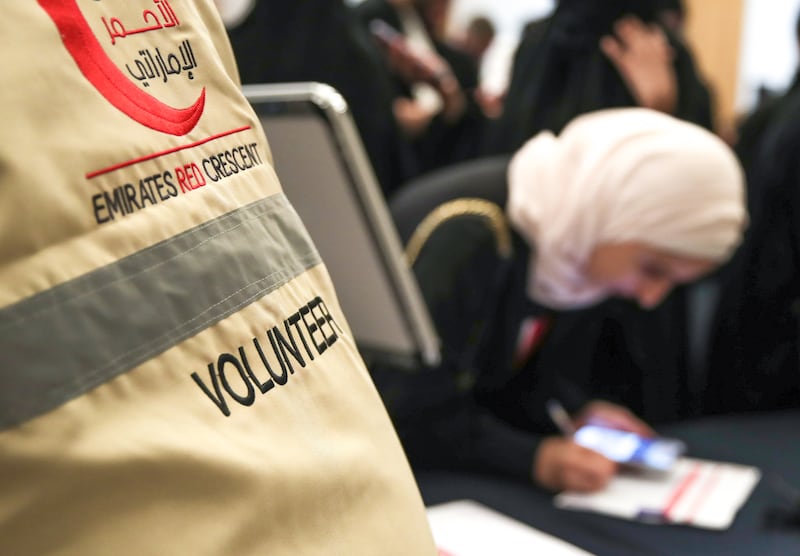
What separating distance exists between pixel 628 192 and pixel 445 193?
0.79 feet

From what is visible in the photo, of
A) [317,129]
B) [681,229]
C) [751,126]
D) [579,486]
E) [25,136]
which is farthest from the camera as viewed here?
[751,126]

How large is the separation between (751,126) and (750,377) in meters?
0.57

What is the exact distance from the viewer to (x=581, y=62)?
1589mm

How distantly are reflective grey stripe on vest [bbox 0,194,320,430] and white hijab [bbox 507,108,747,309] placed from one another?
0.77m

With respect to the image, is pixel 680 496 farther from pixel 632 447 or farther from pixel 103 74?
pixel 103 74

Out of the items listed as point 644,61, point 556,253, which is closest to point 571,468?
point 556,253

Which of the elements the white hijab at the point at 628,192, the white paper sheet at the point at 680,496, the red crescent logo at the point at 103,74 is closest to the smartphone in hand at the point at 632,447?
the white paper sheet at the point at 680,496

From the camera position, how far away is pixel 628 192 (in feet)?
3.55

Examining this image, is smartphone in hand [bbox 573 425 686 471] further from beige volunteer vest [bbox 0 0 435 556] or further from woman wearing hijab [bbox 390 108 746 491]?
beige volunteer vest [bbox 0 0 435 556]

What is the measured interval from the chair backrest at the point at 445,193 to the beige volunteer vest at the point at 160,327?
2.19ft

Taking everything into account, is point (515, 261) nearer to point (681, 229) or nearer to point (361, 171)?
point (681, 229)

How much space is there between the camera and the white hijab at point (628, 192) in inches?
42.1

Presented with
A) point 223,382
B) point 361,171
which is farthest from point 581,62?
point 223,382

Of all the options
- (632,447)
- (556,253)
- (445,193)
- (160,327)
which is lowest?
(632,447)
